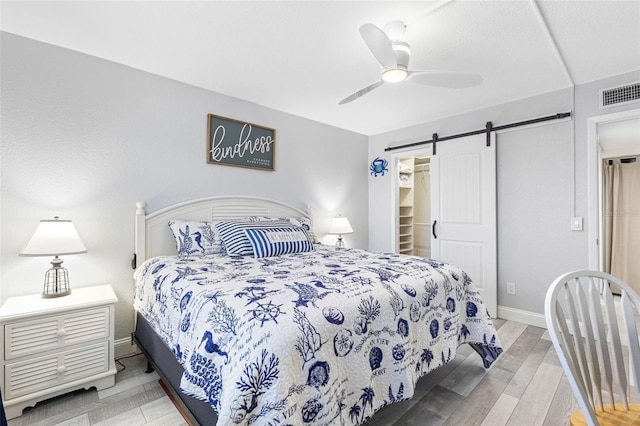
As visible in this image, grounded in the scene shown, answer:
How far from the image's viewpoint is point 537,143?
3053 millimetres

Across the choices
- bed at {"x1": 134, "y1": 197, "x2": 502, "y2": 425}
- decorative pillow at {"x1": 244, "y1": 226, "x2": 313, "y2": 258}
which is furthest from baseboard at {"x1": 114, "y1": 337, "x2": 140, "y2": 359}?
decorative pillow at {"x1": 244, "y1": 226, "x2": 313, "y2": 258}

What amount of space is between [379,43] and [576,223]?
257 cm

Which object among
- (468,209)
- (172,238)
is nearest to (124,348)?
(172,238)

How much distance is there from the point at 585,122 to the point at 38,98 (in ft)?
14.9

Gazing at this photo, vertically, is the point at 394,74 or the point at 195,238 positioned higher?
the point at 394,74

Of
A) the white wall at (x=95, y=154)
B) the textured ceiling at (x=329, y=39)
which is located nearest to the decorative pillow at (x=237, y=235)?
the white wall at (x=95, y=154)

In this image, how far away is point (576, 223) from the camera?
2.81 meters

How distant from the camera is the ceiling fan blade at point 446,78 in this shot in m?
2.06

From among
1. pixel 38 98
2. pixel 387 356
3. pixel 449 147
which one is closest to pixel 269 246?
pixel 387 356

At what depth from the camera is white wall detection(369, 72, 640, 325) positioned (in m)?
2.80

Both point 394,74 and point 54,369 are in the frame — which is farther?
point 394,74

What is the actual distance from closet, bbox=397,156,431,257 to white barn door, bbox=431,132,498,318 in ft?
4.65

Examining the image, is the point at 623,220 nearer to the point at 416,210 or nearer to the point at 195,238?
the point at 416,210

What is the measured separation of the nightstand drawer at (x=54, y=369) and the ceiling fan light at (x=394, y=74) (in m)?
2.55
